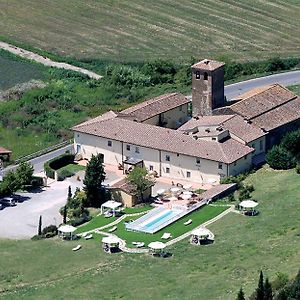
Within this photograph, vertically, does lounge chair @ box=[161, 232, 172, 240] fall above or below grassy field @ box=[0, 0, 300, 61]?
above

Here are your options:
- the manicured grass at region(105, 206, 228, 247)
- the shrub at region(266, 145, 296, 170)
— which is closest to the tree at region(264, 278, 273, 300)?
the manicured grass at region(105, 206, 228, 247)

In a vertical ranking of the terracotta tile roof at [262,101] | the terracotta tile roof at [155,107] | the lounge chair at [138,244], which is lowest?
the lounge chair at [138,244]

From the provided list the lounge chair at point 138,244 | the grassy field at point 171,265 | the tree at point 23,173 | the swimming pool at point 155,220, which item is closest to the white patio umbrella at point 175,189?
the swimming pool at point 155,220

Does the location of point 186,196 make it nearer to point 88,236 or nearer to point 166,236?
point 166,236

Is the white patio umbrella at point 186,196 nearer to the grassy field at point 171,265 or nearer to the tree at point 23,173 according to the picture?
the grassy field at point 171,265

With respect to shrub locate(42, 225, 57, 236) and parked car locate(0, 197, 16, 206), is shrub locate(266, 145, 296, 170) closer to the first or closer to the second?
shrub locate(42, 225, 57, 236)

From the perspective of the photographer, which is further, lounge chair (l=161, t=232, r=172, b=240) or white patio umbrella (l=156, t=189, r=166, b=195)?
white patio umbrella (l=156, t=189, r=166, b=195)
